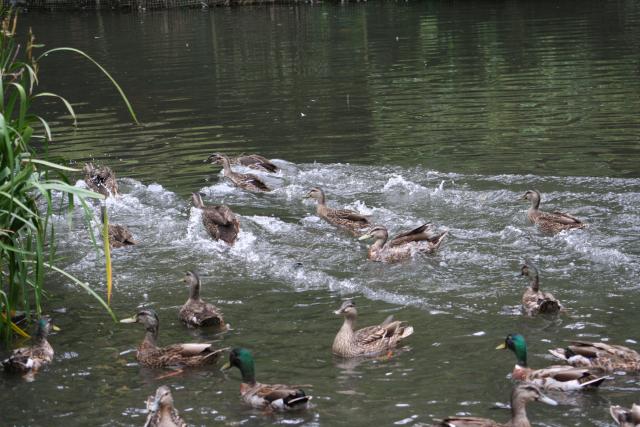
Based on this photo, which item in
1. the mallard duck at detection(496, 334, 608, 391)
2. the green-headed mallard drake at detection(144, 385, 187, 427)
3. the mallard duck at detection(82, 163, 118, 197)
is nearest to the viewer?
the green-headed mallard drake at detection(144, 385, 187, 427)

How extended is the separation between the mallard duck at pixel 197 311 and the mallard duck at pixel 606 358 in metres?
3.33

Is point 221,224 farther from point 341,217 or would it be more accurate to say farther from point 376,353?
point 376,353

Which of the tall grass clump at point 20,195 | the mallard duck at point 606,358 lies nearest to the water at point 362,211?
the mallard duck at point 606,358

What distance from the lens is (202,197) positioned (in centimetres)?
1447

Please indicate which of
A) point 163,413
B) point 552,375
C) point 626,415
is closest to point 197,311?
point 163,413

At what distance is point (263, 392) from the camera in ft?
25.0

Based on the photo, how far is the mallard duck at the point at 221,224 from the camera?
39.4 ft

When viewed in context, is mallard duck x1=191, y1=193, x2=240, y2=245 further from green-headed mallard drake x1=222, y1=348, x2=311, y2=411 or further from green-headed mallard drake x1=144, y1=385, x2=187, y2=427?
green-headed mallard drake x1=144, y1=385, x2=187, y2=427

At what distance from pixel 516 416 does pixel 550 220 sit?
511 cm

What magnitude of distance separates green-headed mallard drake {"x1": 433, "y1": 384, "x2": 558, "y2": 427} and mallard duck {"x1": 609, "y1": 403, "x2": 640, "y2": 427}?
52 centimetres

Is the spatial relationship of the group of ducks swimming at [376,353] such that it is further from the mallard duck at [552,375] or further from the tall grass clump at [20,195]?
the tall grass clump at [20,195]

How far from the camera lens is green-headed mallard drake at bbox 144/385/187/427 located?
7070 millimetres

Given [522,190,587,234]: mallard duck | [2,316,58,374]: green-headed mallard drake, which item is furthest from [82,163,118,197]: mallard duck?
[522,190,587,234]: mallard duck

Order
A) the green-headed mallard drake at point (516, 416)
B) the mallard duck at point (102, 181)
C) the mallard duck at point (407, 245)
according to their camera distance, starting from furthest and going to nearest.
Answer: the mallard duck at point (102, 181) < the mallard duck at point (407, 245) < the green-headed mallard drake at point (516, 416)
